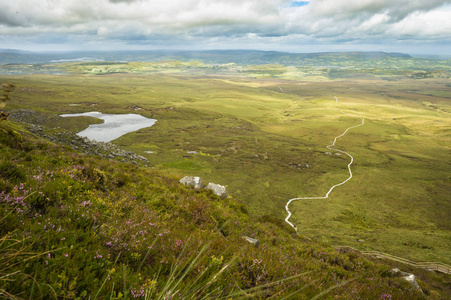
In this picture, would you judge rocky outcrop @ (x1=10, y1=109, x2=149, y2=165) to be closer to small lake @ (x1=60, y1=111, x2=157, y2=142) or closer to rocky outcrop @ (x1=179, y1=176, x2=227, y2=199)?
small lake @ (x1=60, y1=111, x2=157, y2=142)

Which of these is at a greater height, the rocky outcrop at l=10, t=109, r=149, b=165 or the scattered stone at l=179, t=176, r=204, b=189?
the scattered stone at l=179, t=176, r=204, b=189

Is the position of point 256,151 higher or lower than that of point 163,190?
lower

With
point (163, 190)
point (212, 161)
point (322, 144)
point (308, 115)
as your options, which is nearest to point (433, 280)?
point (163, 190)

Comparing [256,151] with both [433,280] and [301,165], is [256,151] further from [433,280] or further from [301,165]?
[433,280]

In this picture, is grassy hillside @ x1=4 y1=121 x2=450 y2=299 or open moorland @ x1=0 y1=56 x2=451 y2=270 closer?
grassy hillside @ x1=4 y1=121 x2=450 y2=299

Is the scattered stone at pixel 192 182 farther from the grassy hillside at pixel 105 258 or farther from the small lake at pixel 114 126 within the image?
the small lake at pixel 114 126

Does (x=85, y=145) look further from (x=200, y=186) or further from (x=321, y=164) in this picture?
Result: (x=321, y=164)

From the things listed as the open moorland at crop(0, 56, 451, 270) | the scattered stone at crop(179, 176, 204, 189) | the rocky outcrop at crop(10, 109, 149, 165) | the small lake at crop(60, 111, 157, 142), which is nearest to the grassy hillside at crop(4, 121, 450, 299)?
the open moorland at crop(0, 56, 451, 270)

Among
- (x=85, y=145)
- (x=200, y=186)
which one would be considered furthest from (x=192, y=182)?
(x=85, y=145)

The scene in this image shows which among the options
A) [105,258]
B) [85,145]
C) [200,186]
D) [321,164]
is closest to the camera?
[105,258]
